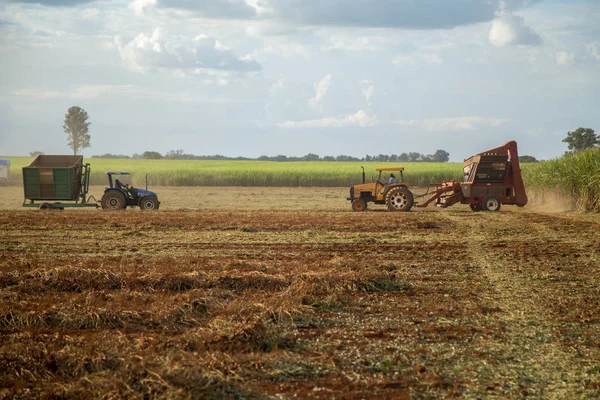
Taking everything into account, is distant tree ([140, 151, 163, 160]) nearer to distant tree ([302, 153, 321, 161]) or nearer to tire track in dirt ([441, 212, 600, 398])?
distant tree ([302, 153, 321, 161])

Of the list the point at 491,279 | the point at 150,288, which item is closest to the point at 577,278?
the point at 491,279

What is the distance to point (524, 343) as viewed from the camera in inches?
282

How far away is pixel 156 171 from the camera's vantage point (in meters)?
47.4

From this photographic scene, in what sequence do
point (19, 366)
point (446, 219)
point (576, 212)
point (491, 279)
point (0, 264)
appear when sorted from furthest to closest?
point (576, 212), point (446, 219), point (0, 264), point (491, 279), point (19, 366)

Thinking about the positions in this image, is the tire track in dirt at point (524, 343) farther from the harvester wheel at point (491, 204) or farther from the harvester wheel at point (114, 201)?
the harvester wheel at point (114, 201)

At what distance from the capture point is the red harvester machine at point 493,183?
75.5 feet

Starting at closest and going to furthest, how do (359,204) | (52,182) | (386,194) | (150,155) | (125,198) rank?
(52,182)
(386,194)
(125,198)
(359,204)
(150,155)

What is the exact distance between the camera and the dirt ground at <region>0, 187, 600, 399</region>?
585 centimetres

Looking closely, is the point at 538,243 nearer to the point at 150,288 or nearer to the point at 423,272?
the point at 423,272

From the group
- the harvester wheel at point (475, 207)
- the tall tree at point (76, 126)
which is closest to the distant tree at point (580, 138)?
the harvester wheel at point (475, 207)

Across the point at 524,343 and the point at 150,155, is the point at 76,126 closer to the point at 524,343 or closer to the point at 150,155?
the point at 150,155

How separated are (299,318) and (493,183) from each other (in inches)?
664

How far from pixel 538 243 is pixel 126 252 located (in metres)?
9.27

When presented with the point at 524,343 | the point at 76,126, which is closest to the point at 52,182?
the point at 524,343
